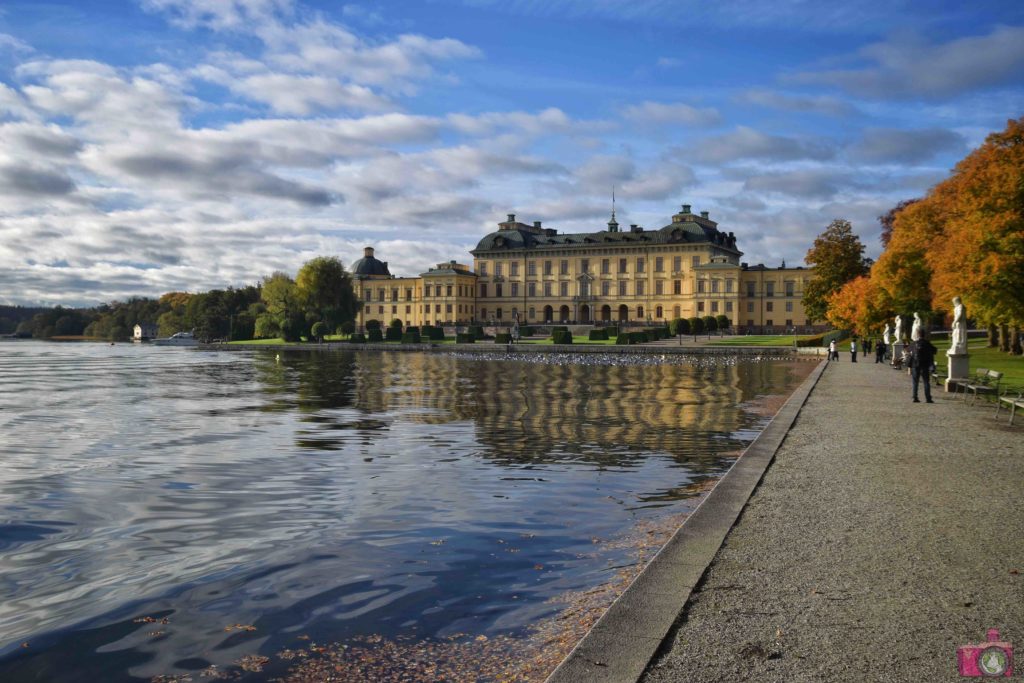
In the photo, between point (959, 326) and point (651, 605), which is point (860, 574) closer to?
point (651, 605)

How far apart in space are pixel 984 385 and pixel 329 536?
15.8m

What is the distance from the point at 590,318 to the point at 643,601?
103769mm

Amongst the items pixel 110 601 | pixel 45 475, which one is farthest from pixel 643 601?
pixel 45 475

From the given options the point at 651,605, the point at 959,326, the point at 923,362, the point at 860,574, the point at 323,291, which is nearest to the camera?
the point at 651,605

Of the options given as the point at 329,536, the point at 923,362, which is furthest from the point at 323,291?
the point at 329,536

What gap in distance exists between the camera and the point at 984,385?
18062mm

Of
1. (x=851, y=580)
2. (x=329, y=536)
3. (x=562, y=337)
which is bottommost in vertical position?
(x=329, y=536)

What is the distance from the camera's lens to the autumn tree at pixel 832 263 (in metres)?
61.0

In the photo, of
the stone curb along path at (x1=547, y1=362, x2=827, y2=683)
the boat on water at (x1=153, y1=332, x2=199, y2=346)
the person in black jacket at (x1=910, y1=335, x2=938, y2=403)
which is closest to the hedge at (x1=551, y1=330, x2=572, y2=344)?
the person in black jacket at (x1=910, y1=335, x2=938, y2=403)

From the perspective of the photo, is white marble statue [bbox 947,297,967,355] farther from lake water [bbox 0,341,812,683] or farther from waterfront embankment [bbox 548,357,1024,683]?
waterfront embankment [bbox 548,357,1024,683]

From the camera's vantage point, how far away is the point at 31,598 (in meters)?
5.97

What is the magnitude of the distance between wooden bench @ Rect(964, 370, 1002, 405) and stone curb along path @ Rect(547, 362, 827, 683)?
12416 millimetres

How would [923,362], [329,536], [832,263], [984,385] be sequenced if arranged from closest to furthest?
1. [329,536]
2. [984,385]
3. [923,362]
4. [832,263]

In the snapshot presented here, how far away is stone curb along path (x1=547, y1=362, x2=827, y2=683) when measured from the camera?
4.06 m
